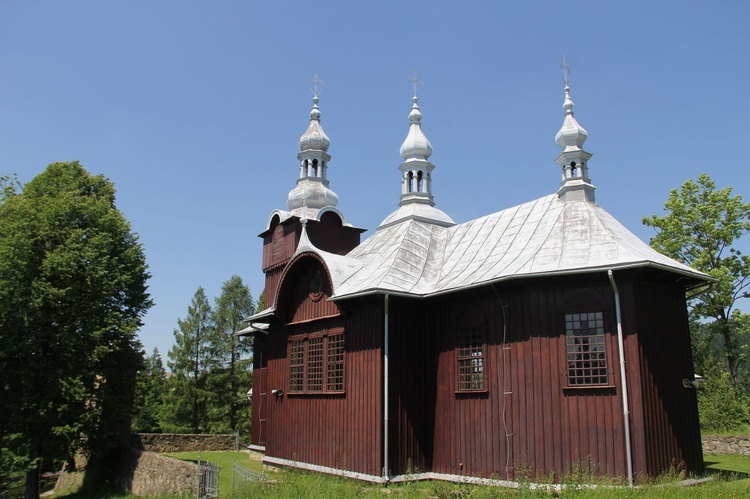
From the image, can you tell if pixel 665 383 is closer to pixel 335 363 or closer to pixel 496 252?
pixel 496 252

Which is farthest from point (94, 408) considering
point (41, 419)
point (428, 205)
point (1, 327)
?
point (428, 205)

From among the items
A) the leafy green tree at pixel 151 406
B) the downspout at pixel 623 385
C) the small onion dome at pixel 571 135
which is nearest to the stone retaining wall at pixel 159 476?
the downspout at pixel 623 385

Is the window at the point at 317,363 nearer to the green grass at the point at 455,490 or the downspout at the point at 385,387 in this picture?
the downspout at the point at 385,387

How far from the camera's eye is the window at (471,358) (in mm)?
15625

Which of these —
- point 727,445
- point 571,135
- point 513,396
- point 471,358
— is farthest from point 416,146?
point 727,445

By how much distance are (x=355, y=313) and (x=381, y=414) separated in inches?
115

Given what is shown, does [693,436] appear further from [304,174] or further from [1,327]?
[1,327]

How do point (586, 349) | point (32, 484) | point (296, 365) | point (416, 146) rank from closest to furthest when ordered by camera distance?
point (586, 349) < point (296, 365) < point (32, 484) < point (416, 146)

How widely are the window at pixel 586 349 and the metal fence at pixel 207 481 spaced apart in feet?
30.3

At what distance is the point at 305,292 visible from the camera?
63.6 feet

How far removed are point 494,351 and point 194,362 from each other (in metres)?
33.0

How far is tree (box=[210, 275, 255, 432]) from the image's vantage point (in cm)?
4275

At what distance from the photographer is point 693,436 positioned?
46.4 ft

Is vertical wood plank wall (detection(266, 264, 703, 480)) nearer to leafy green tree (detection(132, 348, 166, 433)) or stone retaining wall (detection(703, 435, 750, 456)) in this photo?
stone retaining wall (detection(703, 435, 750, 456))
